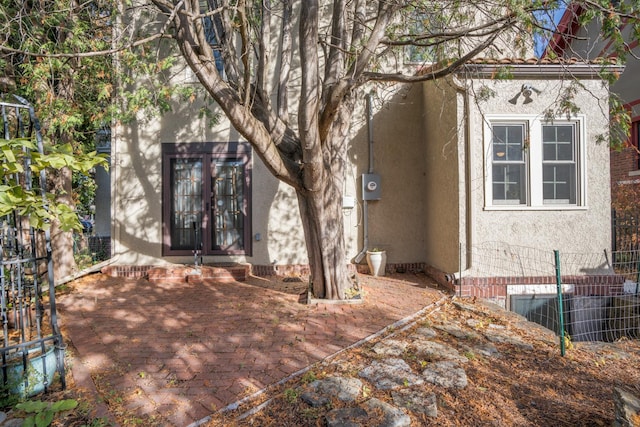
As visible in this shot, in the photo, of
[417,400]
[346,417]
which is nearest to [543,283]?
[417,400]

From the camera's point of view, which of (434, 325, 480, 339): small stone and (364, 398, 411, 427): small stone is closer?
(364, 398, 411, 427): small stone

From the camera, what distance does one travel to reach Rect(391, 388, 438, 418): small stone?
10.0ft

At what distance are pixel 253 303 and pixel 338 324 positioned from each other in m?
1.75

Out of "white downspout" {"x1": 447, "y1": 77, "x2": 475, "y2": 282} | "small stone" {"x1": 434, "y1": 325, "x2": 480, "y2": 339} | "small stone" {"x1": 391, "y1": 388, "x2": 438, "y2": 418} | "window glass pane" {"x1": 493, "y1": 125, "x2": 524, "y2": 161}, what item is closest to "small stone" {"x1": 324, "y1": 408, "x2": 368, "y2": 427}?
"small stone" {"x1": 391, "y1": 388, "x2": 438, "y2": 418}

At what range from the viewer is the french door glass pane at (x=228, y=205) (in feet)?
28.3

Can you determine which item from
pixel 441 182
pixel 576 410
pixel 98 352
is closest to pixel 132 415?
pixel 98 352

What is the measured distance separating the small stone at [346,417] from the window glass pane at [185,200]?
650 cm

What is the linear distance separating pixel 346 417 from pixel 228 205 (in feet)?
21.4

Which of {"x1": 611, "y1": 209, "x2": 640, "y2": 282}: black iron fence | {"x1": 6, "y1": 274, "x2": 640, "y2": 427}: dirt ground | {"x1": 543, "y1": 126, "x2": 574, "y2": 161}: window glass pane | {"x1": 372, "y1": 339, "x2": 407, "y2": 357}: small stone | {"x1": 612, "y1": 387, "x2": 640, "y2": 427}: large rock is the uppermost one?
{"x1": 543, "y1": 126, "x2": 574, "y2": 161}: window glass pane

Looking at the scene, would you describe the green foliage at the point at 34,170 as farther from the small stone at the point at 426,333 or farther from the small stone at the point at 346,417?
the small stone at the point at 426,333

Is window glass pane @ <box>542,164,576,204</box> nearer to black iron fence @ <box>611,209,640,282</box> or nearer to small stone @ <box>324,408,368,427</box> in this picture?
black iron fence @ <box>611,209,640,282</box>

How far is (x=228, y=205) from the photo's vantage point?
8.69m

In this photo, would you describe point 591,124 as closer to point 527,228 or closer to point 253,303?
point 527,228

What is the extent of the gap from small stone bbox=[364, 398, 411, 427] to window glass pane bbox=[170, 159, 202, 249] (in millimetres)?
6531
